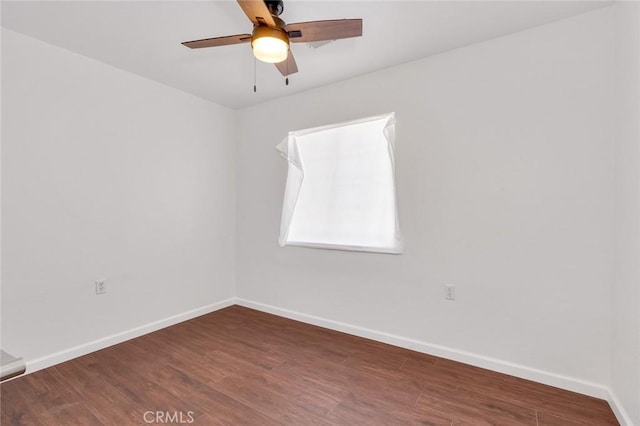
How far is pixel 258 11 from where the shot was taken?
148 cm

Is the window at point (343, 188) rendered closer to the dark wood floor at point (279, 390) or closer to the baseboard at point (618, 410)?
the dark wood floor at point (279, 390)

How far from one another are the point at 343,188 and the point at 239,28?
1.60 metres

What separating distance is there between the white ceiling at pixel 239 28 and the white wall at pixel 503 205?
0.18m


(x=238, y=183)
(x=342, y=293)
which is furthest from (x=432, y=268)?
(x=238, y=183)

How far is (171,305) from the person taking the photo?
3.20 metres

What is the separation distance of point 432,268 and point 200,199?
103 inches

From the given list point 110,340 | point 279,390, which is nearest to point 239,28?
point 279,390

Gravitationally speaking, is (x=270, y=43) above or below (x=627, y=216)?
above

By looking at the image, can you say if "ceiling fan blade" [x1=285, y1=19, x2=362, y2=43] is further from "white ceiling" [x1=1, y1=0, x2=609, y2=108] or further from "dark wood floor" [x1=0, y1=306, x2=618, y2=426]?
"dark wood floor" [x1=0, y1=306, x2=618, y2=426]

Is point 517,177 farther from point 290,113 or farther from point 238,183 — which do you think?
point 238,183

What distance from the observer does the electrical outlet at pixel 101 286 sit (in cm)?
262

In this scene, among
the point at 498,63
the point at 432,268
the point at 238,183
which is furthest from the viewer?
the point at 238,183

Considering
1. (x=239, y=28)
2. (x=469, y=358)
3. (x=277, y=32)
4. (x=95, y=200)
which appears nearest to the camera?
(x=277, y=32)

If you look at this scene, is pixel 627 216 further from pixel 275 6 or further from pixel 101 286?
pixel 101 286
